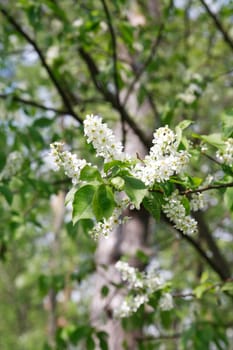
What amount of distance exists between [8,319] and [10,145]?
54.0ft

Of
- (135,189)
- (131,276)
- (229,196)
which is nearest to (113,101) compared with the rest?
(131,276)

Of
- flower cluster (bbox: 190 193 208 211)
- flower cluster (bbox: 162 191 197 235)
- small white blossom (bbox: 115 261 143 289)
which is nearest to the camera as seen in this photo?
flower cluster (bbox: 162 191 197 235)

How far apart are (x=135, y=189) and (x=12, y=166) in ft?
4.92

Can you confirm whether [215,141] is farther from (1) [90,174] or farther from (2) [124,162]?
(1) [90,174]

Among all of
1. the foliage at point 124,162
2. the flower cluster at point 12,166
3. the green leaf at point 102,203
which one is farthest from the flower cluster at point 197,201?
the flower cluster at point 12,166

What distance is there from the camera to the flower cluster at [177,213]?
55.4 inches

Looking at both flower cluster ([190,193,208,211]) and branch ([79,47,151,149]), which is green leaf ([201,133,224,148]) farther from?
branch ([79,47,151,149])

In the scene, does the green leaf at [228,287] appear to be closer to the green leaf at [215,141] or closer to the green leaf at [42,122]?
the green leaf at [215,141]

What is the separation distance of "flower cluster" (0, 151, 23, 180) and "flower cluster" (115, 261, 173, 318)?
0.81 meters

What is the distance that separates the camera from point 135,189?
3.92 ft

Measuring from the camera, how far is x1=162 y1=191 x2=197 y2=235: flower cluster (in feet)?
4.62

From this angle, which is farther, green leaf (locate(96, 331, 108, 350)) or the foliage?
green leaf (locate(96, 331, 108, 350))

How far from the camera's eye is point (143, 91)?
2.96m

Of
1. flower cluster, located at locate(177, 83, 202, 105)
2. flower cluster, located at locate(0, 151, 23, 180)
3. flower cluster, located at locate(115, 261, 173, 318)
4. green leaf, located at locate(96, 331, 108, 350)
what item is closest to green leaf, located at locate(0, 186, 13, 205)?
flower cluster, located at locate(0, 151, 23, 180)
